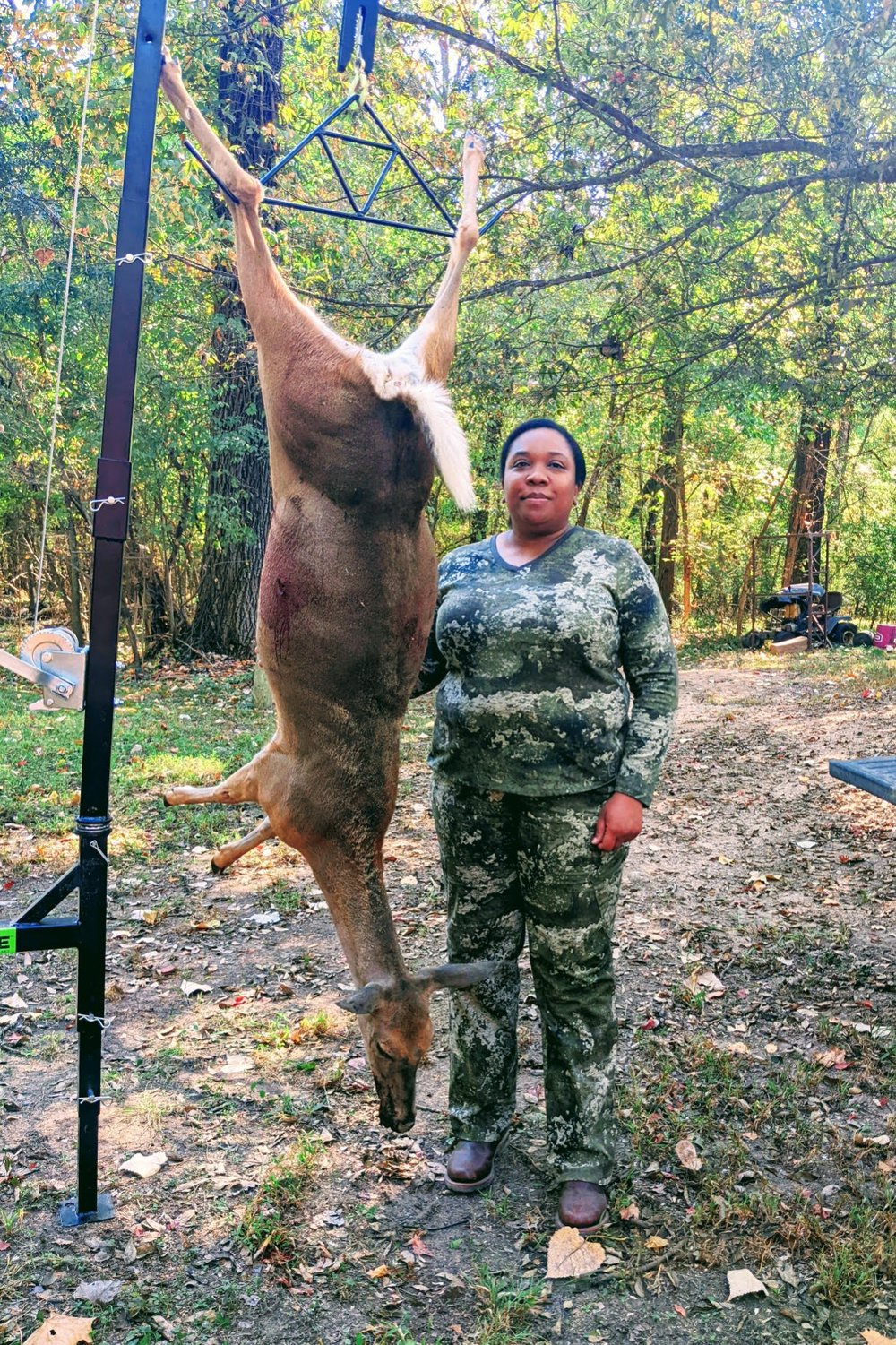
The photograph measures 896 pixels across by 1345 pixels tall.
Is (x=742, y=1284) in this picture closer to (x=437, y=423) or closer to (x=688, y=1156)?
(x=688, y=1156)

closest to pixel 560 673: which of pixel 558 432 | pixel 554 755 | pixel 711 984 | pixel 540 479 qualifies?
pixel 554 755

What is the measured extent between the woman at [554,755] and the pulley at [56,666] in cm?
114

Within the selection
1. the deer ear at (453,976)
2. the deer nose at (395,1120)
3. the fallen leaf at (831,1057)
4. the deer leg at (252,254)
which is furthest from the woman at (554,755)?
the fallen leaf at (831,1057)

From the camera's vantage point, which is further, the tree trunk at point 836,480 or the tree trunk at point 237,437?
the tree trunk at point 836,480

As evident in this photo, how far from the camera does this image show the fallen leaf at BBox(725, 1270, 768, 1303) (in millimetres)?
2961

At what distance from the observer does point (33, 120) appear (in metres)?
7.71

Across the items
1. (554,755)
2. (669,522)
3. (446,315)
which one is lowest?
(554,755)

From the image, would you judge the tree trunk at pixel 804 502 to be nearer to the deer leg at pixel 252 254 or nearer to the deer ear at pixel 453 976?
the deer ear at pixel 453 976

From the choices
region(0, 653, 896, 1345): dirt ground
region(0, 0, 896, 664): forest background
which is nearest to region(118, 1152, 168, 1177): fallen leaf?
region(0, 653, 896, 1345): dirt ground

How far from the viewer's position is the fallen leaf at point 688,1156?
3538 millimetres

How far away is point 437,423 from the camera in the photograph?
8.70 feet

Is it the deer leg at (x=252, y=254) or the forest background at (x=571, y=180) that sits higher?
the forest background at (x=571, y=180)

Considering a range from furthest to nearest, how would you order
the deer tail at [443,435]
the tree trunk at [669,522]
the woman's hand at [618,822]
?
the tree trunk at [669,522] → the woman's hand at [618,822] → the deer tail at [443,435]

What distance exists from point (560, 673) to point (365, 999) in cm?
115
